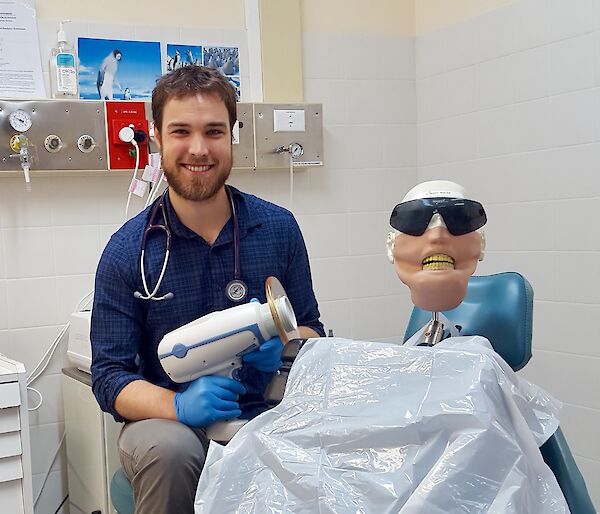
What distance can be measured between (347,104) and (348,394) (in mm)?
1861

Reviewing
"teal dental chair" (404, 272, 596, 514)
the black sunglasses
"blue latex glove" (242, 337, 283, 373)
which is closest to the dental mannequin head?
the black sunglasses

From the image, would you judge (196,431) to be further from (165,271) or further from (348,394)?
(348,394)

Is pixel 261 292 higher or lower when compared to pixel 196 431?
higher

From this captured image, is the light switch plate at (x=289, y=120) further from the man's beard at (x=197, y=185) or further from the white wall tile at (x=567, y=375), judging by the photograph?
the white wall tile at (x=567, y=375)

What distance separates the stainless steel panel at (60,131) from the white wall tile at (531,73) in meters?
1.43

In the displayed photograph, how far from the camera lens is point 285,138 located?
2748 mm

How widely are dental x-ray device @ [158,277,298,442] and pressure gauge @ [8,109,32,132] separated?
1097 mm

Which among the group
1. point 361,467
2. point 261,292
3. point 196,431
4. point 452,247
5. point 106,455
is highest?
point 452,247

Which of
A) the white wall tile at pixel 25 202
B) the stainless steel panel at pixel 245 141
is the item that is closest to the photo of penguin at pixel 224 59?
the stainless steel panel at pixel 245 141

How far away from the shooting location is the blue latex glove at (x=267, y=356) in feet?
5.37

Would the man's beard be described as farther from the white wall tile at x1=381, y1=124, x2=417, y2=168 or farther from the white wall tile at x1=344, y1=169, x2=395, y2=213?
the white wall tile at x1=381, y1=124, x2=417, y2=168

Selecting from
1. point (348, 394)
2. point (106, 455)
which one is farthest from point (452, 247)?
point (106, 455)

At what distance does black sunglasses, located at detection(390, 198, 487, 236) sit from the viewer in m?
1.48

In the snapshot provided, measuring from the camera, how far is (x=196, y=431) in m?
1.77
